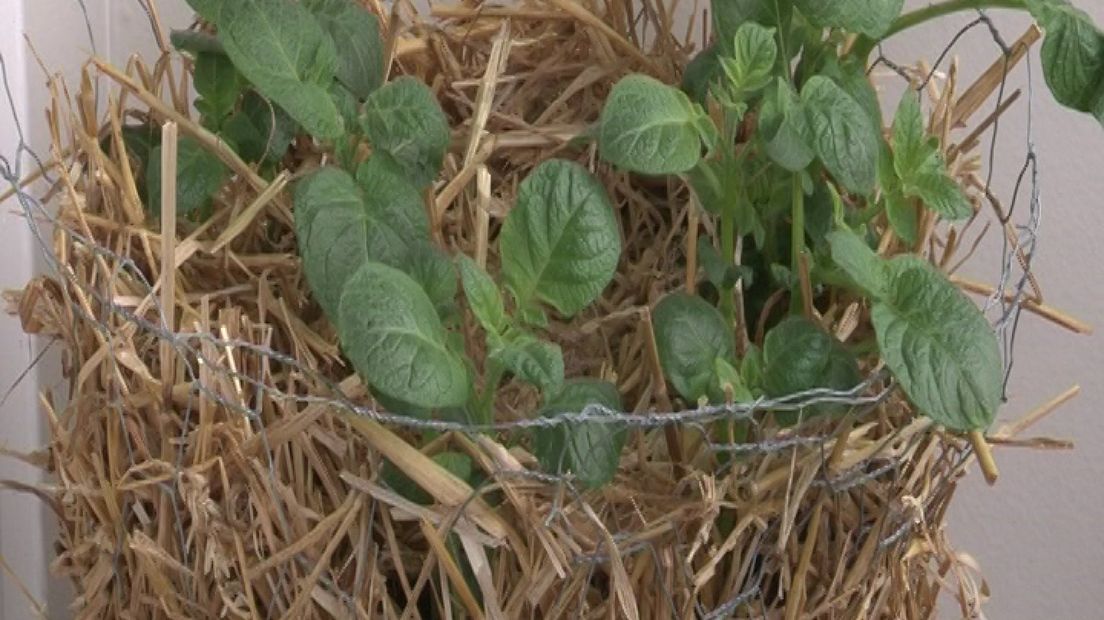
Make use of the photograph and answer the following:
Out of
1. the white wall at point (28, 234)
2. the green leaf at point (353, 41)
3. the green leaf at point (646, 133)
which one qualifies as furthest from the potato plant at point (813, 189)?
the white wall at point (28, 234)

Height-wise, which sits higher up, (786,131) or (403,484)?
(786,131)

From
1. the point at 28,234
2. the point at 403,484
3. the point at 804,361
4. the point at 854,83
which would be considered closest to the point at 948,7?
the point at 854,83

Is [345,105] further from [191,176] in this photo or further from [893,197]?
[893,197]

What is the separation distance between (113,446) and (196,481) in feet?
0.17

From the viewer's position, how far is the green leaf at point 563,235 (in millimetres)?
465

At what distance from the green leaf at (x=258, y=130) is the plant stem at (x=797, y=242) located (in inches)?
7.8

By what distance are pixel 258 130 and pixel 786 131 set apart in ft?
0.70

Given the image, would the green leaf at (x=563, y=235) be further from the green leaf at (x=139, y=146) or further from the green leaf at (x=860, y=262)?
the green leaf at (x=139, y=146)

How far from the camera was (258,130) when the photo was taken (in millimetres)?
561

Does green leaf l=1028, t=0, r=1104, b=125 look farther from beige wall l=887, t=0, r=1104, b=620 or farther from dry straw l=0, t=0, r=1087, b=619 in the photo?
beige wall l=887, t=0, r=1104, b=620

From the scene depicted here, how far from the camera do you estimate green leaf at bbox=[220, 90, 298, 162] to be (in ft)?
1.82

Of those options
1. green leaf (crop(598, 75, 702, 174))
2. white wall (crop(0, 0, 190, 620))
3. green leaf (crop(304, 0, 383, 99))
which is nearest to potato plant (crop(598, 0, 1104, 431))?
green leaf (crop(598, 75, 702, 174))

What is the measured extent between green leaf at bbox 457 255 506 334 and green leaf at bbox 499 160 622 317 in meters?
0.02

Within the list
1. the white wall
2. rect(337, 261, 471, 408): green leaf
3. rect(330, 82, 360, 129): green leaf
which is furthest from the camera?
the white wall
